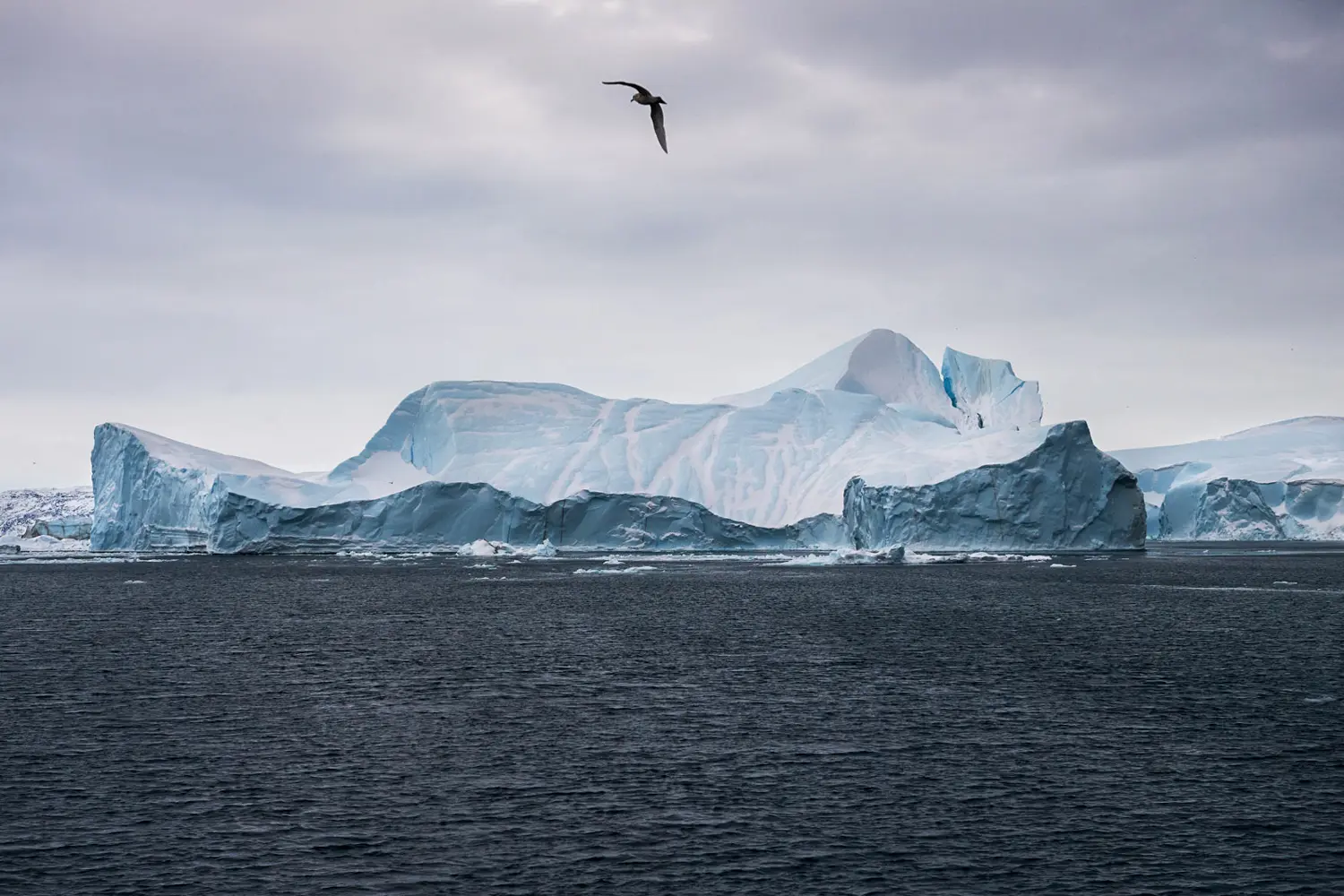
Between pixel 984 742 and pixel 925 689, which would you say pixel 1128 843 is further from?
pixel 925 689

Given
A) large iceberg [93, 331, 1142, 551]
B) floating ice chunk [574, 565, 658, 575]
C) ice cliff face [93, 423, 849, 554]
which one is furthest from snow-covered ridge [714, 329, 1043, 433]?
floating ice chunk [574, 565, 658, 575]

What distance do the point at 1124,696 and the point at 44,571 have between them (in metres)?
82.3

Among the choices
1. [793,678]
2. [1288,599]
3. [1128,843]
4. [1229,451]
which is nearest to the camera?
[1128,843]

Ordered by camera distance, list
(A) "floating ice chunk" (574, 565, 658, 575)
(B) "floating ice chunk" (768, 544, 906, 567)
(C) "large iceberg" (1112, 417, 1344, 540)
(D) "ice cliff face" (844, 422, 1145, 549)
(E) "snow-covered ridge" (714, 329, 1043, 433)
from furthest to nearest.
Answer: (C) "large iceberg" (1112, 417, 1344, 540) → (E) "snow-covered ridge" (714, 329, 1043, 433) → (D) "ice cliff face" (844, 422, 1145, 549) → (B) "floating ice chunk" (768, 544, 906, 567) → (A) "floating ice chunk" (574, 565, 658, 575)

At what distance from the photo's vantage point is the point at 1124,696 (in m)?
27.4

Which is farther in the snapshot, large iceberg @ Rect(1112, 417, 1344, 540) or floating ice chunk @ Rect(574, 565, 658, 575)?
large iceberg @ Rect(1112, 417, 1344, 540)

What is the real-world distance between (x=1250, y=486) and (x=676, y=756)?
136 meters

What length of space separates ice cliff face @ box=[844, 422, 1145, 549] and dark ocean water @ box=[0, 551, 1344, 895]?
51.4 m

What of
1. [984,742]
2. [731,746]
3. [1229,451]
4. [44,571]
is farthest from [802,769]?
[1229,451]

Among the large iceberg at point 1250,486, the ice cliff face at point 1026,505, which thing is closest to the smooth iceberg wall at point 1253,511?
the large iceberg at point 1250,486

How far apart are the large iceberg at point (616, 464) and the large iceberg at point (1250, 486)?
1161 inches

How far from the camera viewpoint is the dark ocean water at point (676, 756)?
49.2 ft

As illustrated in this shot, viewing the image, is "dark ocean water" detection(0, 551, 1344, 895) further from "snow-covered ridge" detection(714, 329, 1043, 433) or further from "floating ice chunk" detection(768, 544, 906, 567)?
"snow-covered ridge" detection(714, 329, 1043, 433)

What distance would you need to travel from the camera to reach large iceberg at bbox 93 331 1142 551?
106 metres
